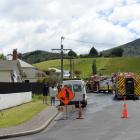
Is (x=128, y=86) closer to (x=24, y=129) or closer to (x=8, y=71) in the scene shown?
(x=8, y=71)

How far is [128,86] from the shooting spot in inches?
2263

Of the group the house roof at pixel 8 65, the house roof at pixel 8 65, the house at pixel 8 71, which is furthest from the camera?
the house roof at pixel 8 65

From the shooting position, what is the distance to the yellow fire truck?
57188 mm

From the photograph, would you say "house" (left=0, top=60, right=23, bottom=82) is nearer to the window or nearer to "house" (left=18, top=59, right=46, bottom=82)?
the window

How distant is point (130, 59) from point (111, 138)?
504 ft

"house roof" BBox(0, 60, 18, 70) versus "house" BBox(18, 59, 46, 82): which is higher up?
"house" BBox(18, 59, 46, 82)

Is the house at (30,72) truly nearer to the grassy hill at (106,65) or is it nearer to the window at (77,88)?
the grassy hill at (106,65)

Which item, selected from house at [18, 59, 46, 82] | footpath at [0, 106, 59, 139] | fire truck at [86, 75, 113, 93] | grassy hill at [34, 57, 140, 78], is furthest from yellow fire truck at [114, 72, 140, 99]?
grassy hill at [34, 57, 140, 78]

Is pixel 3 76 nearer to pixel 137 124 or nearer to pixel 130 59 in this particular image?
pixel 137 124

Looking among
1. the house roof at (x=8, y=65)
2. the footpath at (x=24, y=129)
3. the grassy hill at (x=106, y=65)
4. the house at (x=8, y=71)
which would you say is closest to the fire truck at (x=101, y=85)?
the house roof at (x=8, y=65)

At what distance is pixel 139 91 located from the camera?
57250 mm

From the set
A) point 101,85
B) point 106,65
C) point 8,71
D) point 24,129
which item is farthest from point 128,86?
point 106,65

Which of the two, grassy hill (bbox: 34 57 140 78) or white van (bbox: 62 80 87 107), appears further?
Answer: grassy hill (bbox: 34 57 140 78)

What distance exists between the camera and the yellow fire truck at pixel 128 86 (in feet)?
188
